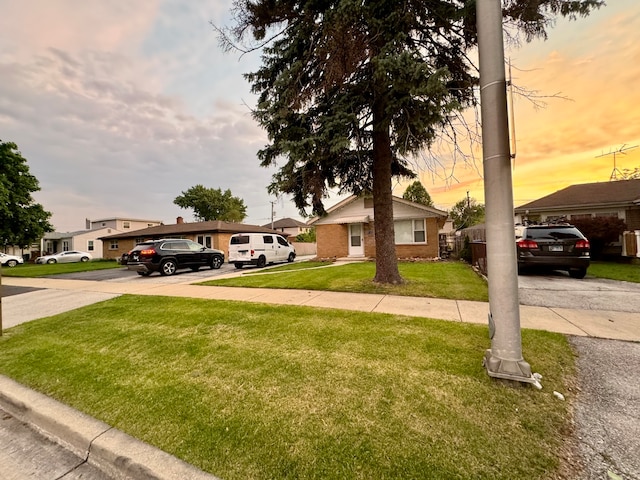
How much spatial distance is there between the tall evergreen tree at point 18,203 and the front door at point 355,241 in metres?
26.0

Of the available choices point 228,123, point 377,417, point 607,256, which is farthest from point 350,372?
point 607,256

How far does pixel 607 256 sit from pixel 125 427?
2008cm

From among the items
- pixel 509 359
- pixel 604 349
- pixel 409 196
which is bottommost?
pixel 604 349

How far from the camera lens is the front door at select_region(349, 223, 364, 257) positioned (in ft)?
59.3

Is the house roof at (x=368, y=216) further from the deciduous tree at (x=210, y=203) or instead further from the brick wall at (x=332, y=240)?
the deciduous tree at (x=210, y=203)

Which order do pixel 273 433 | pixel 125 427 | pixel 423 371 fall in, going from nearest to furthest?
1. pixel 273 433
2. pixel 125 427
3. pixel 423 371

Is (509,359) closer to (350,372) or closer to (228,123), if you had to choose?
(350,372)

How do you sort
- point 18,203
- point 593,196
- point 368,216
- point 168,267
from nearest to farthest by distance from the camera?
1. point 168,267
2. point 593,196
3. point 368,216
4. point 18,203

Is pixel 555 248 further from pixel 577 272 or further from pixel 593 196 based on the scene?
pixel 593 196

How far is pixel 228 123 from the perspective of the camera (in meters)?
15.2

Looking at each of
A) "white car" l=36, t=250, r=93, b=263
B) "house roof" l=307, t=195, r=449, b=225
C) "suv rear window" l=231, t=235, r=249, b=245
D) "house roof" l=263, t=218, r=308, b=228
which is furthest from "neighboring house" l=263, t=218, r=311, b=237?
"suv rear window" l=231, t=235, r=249, b=245

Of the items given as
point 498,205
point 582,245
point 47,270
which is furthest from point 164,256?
point 582,245

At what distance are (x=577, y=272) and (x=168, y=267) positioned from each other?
16914 mm

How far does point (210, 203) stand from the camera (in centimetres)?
5116
